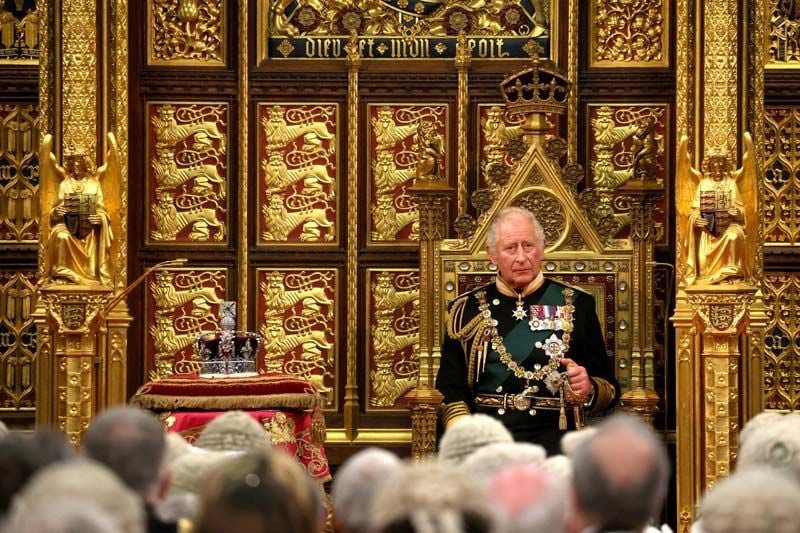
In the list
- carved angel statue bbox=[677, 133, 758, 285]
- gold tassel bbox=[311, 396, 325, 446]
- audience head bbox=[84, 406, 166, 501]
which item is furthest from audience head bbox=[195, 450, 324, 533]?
carved angel statue bbox=[677, 133, 758, 285]

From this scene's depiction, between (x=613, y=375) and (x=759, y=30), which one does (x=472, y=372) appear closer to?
(x=613, y=375)

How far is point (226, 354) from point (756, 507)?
529 centimetres

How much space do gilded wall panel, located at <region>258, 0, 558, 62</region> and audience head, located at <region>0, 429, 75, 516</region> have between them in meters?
5.76

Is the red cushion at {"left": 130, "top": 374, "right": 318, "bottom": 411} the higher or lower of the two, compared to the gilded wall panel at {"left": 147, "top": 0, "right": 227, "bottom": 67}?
lower

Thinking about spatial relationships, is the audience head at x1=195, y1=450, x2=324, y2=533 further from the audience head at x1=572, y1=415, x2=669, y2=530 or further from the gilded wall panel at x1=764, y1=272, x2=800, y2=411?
the gilded wall panel at x1=764, y1=272, x2=800, y2=411

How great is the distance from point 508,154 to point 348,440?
1.84 meters

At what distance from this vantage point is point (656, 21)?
968 centimetres

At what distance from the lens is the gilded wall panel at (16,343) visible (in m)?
9.71

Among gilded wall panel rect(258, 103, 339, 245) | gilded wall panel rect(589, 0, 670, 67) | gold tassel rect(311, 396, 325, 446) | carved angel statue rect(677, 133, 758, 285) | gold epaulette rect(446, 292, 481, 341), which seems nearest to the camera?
gold epaulette rect(446, 292, 481, 341)

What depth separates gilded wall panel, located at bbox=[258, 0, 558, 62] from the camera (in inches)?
384

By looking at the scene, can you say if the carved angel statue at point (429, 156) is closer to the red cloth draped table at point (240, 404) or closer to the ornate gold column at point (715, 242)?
the ornate gold column at point (715, 242)

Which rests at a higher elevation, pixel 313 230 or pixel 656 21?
pixel 656 21

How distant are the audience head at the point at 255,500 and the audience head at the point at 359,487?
0.49 metres

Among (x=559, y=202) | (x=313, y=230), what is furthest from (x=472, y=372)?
(x=313, y=230)
